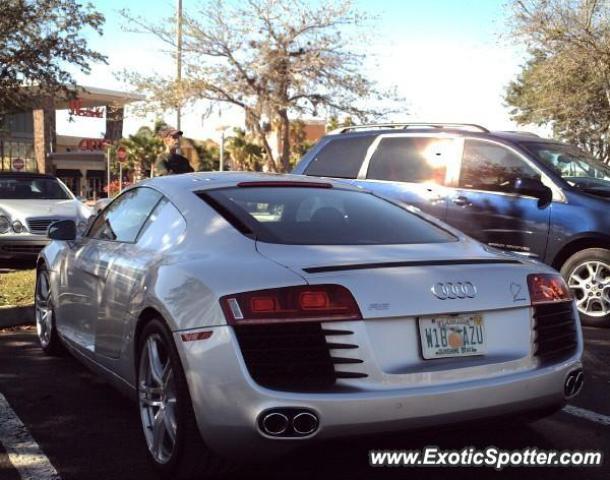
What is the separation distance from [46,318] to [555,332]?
3.96m

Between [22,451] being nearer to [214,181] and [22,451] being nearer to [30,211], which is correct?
[214,181]

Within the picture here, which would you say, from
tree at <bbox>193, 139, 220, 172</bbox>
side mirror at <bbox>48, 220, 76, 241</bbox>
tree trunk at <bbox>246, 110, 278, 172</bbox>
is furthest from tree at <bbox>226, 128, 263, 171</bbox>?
side mirror at <bbox>48, 220, 76, 241</bbox>

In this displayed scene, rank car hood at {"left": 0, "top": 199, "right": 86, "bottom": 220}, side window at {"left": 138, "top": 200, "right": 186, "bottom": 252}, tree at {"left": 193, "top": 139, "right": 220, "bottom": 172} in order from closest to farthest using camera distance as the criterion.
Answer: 1. side window at {"left": 138, "top": 200, "right": 186, "bottom": 252}
2. car hood at {"left": 0, "top": 199, "right": 86, "bottom": 220}
3. tree at {"left": 193, "top": 139, "right": 220, "bottom": 172}

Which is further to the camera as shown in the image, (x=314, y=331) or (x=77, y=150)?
(x=77, y=150)

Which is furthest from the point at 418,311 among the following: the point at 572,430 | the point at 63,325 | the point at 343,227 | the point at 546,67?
the point at 546,67

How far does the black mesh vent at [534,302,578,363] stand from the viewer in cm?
327

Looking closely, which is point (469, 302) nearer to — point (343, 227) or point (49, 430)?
point (343, 227)

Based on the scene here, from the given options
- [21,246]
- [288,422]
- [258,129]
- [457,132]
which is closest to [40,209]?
[21,246]

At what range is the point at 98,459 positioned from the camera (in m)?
3.60

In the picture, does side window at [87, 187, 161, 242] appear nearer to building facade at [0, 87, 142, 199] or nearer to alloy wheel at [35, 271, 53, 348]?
alloy wheel at [35, 271, 53, 348]

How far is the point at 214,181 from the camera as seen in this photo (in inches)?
164

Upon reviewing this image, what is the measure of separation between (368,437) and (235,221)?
1.27m

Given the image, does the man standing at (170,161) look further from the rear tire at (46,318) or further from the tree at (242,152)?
the tree at (242,152)

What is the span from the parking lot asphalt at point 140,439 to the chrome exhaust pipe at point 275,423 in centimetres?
16
